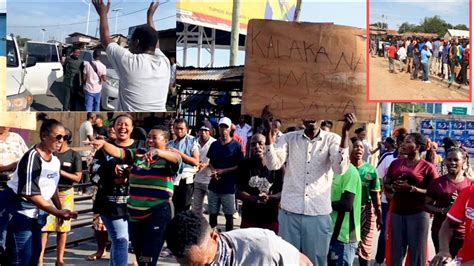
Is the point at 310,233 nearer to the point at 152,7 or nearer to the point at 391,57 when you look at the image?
the point at 152,7

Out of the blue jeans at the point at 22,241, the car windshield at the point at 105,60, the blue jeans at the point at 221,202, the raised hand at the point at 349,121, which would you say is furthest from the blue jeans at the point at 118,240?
the blue jeans at the point at 221,202

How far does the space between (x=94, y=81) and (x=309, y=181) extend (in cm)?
223

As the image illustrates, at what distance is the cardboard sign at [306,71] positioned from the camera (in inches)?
210

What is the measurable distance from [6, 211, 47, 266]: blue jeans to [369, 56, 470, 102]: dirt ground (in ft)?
13.9

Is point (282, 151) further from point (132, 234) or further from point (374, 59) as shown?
point (374, 59)

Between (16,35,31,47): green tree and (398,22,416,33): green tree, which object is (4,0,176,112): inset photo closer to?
(16,35,31,47): green tree

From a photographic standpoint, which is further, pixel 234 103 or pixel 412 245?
pixel 234 103

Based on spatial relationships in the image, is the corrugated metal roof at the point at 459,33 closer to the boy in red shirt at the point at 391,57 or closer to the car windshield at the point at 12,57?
the boy in red shirt at the point at 391,57

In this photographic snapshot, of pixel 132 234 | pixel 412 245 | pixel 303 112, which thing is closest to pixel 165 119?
pixel 132 234

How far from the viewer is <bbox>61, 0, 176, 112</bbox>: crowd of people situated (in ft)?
19.5

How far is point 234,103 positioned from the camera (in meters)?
17.9

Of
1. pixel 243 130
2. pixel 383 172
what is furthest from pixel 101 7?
pixel 243 130

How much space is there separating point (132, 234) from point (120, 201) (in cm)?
31

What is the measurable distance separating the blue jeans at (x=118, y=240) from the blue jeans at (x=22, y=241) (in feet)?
2.30
